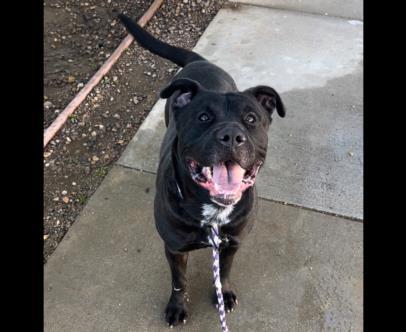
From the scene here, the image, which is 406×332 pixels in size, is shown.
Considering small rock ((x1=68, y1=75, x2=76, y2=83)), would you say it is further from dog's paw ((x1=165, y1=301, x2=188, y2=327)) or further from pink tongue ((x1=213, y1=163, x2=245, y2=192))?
pink tongue ((x1=213, y1=163, x2=245, y2=192))

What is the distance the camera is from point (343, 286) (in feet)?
11.6

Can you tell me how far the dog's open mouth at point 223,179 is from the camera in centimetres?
249

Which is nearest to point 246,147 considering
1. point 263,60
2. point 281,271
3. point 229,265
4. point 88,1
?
point 229,265

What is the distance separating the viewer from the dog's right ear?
9.00 ft

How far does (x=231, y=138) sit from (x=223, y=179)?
26cm

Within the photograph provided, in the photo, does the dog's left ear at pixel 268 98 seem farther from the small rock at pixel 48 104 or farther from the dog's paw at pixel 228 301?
the small rock at pixel 48 104

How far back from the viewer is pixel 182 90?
290cm

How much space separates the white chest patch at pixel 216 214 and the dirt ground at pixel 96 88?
1.65 metres

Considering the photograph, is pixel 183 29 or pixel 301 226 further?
pixel 183 29

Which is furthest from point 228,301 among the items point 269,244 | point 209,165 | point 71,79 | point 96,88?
point 71,79

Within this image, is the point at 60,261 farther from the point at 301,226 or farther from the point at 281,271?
the point at 301,226

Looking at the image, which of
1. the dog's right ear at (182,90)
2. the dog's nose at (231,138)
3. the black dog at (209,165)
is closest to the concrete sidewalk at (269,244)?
the black dog at (209,165)

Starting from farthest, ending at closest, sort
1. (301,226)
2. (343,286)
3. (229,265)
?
(301,226)
(343,286)
(229,265)
